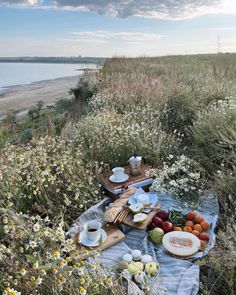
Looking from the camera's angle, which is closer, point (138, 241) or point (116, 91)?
point (138, 241)

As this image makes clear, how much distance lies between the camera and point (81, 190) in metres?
3.46

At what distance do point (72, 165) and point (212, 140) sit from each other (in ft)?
6.41

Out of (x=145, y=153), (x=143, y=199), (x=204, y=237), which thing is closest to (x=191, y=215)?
(x=204, y=237)

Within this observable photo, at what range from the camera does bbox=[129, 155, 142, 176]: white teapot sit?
12.2 feet

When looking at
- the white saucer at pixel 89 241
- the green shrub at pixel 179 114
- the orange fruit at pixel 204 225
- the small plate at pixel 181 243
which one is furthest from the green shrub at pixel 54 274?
the green shrub at pixel 179 114

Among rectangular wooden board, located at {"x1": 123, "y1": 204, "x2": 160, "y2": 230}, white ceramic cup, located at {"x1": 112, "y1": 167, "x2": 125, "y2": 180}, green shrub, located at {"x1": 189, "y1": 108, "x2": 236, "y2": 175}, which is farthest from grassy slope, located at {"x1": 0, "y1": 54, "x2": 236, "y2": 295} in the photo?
rectangular wooden board, located at {"x1": 123, "y1": 204, "x2": 160, "y2": 230}

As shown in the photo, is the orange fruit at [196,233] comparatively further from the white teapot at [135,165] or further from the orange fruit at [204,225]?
the white teapot at [135,165]

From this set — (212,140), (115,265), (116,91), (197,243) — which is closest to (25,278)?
(115,265)

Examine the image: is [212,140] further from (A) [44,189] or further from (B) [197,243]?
(A) [44,189]

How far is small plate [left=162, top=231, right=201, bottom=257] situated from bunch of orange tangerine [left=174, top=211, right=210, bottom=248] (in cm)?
9

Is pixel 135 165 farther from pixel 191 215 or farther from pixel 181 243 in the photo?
pixel 181 243

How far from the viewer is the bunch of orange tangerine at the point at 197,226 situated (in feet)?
9.23

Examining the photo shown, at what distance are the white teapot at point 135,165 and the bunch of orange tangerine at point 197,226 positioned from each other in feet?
3.10

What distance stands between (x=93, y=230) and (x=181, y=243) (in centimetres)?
85
